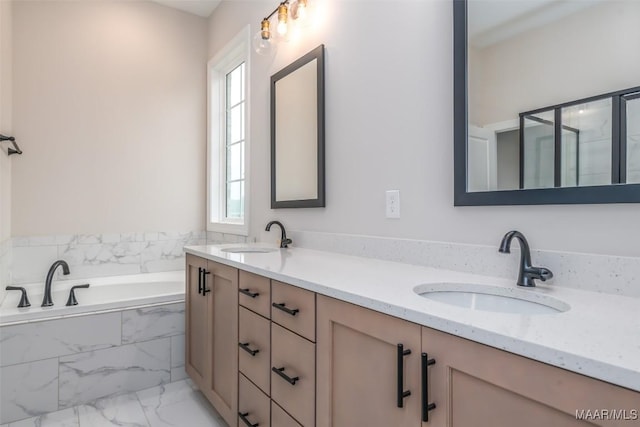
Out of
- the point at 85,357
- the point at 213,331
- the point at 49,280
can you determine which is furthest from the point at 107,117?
the point at 213,331

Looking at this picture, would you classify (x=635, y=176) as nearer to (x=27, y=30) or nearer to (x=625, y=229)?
(x=625, y=229)

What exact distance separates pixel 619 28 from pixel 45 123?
11.1ft

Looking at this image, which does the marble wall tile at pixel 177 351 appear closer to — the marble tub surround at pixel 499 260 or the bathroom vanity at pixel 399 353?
the bathroom vanity at pixel 399 353

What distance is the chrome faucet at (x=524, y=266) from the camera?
1010 millimetres

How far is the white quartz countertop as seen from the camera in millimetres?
545

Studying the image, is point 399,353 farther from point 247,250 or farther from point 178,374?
point 178,374

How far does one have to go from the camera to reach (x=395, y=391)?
0.85 meters

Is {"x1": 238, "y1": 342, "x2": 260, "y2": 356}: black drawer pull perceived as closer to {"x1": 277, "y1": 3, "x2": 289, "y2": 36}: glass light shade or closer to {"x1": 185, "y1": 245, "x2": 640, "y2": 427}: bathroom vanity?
{"x1": 185, "y1": 245, "x2": 640, "y2": 427}: bathroom vanity

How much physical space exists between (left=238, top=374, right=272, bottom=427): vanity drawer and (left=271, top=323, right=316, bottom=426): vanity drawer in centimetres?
10

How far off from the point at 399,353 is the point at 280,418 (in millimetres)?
703

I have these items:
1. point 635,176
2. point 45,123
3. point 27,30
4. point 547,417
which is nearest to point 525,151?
point 635,176

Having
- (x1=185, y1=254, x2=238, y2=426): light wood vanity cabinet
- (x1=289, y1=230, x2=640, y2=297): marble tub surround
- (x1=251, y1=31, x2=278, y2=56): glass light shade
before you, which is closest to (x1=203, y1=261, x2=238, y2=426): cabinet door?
(x1=185, y1=254, x2=238, y2=426): light wood vanity cabinet

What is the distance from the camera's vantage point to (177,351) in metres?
2.40

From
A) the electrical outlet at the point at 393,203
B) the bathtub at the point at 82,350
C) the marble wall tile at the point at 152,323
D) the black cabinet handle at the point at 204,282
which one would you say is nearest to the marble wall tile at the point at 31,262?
the bathtub at the point at 82,350
